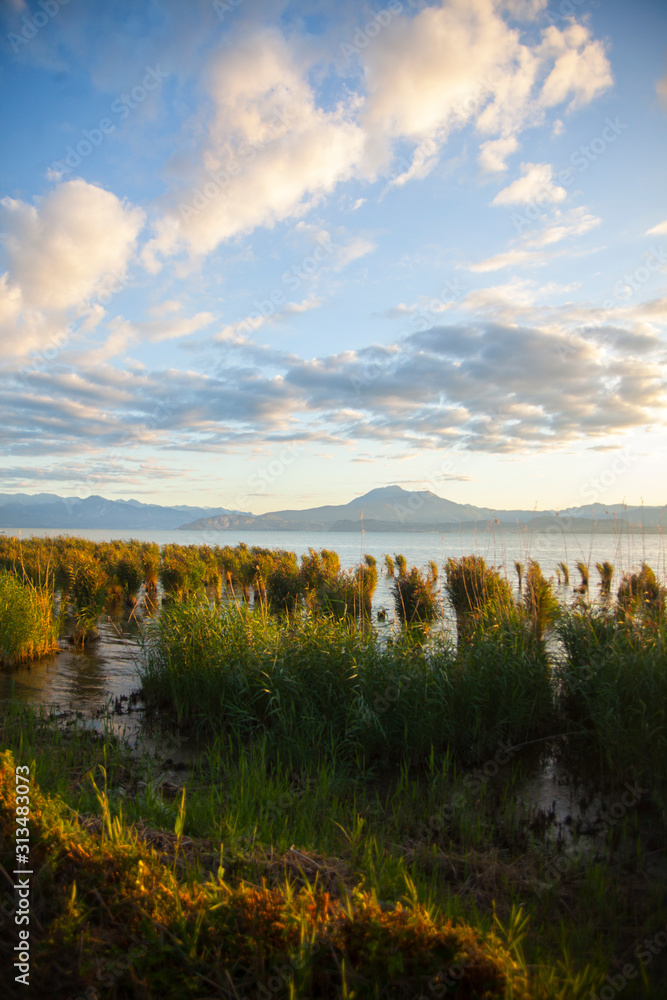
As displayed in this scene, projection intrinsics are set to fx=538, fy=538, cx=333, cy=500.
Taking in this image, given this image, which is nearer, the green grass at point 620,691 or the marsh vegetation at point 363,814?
the marsh vegetation at point 363,814

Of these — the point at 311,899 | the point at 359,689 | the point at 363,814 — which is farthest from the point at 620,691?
the point at 311,899

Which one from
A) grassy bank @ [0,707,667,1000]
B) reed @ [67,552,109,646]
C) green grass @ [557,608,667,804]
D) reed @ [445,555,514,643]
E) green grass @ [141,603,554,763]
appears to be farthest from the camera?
reed @ [67,552,109,646]

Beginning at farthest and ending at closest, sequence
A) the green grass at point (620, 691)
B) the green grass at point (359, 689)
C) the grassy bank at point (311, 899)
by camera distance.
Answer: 1. the green grass at point (359, 689)
2. the green grass at point (620, 691)
3. the grassy bank at point (311, 899)

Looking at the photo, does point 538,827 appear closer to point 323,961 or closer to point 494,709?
point 494,709

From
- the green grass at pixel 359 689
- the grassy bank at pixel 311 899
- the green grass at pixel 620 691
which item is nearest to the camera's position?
the grassy bank at pixel 311 899

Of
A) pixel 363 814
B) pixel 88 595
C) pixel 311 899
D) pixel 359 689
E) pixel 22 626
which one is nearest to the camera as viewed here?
pixel 311 899

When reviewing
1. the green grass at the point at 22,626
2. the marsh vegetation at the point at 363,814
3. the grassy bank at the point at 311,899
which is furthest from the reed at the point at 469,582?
the green grass at the point at 22,626

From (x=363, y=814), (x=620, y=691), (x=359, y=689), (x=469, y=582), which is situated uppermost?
(x=469, y=582)

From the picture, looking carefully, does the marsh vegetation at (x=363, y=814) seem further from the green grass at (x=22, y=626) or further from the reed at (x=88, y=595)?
the reed at (x=88, y=595)

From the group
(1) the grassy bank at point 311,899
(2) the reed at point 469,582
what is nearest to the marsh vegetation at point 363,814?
(1) the grassy bank at point 311,899

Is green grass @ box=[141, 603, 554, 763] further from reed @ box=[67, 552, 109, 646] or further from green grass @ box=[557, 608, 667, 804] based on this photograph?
reed @ box=[67, 552, 109, 646]

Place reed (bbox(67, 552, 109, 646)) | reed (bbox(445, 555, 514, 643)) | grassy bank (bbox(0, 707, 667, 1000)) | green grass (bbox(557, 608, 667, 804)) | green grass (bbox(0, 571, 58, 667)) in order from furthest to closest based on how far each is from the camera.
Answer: reed (bbox(67, 552, 109, 646))
reed (bbox(445, 555, 514, 643))
green grass (bbox(0, 571, 58, 667))
green grass (bbox(557, 608, 667, 804))
grassy bank (bbox(0, 707, 667, 1000))

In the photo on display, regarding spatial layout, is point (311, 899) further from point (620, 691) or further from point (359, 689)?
point (620, 691)

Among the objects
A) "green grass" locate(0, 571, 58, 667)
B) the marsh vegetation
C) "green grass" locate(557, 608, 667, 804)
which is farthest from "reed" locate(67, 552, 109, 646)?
"green grass" locate(557, 608, 667, 804)
